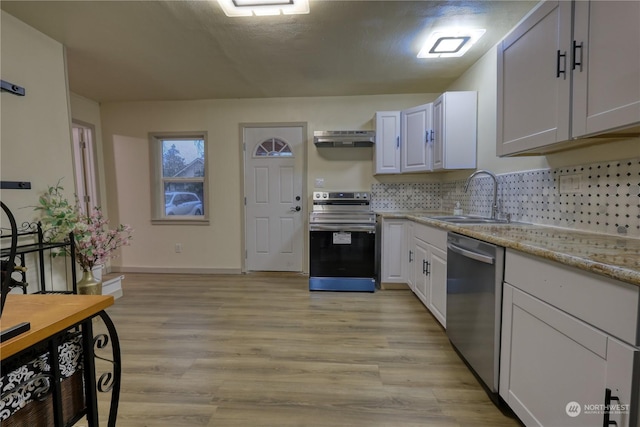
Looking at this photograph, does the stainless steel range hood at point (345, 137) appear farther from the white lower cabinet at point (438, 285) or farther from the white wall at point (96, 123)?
the white wall at point (96, 123)

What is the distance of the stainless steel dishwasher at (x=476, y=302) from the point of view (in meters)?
1.37

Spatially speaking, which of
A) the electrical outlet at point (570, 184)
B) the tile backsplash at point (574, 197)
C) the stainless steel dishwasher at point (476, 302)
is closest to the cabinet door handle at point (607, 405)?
the stainless steel dishwasher at point (476, 302)

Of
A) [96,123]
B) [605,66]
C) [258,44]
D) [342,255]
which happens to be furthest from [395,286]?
[96,123]

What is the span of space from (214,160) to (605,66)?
366 centimetres

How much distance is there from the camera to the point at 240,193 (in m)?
3.77

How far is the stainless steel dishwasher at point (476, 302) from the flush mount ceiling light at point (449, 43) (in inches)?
61.3

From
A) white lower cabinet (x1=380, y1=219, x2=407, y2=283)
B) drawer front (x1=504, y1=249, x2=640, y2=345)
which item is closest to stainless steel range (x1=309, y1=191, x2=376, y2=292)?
white lower cabinet (x1=380, y1=219, x2=407, y2=283)

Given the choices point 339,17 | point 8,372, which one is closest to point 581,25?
point 339,17

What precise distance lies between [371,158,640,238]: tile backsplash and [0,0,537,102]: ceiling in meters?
1.15

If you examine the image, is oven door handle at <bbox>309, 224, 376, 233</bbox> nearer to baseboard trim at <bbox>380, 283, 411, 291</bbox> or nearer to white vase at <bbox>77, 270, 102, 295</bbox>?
baseboard trim at <bbox>380, 283, 411, 291</bbox>

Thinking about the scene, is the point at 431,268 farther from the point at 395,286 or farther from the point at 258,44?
the point at 258,44

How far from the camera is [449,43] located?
2.30m

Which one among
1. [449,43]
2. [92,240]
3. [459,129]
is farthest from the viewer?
[459,129]

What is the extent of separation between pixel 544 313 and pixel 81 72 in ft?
13.5
